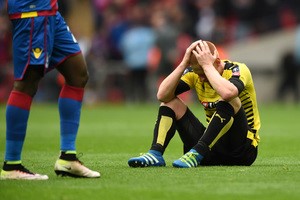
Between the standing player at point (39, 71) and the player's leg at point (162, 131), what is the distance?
94 centimetres

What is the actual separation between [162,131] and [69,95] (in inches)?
51.0

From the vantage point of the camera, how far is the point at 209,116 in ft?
30.1

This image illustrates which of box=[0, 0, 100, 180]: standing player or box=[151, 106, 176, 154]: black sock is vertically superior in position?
box=[0, 0, 100, 180]: standing player

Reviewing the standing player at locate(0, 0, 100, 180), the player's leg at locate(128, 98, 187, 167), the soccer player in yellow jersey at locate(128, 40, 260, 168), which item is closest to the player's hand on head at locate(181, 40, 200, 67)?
the soccer player in yellow jersey at locate(128, 40, 260, 168)

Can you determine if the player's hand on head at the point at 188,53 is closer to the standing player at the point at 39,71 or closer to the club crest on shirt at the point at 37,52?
the standing player at the point at 39,71

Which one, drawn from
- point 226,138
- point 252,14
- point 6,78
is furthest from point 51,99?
point 226,138

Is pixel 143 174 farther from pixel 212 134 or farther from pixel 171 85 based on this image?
pixel 171 85

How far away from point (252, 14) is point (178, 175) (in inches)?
711

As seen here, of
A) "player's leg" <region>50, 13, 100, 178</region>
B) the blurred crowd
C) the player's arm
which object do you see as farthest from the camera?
the blurred crowd

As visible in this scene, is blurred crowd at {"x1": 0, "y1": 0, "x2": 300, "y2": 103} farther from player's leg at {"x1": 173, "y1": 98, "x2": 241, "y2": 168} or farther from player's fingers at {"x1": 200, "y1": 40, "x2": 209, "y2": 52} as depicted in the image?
player's leg at {"x1": 173, "y1": 98, "x2": 241, "y2": 168}

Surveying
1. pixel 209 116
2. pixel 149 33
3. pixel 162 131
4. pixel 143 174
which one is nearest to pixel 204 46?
pixel 209 116

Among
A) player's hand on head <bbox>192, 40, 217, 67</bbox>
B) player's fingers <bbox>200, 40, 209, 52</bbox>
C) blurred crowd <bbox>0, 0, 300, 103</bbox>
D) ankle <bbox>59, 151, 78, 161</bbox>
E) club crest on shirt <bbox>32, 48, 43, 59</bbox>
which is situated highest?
club crest on shirt <bbox>32, 48, 43, 59</bbox>

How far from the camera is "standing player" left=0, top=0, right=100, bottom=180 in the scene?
7.76m

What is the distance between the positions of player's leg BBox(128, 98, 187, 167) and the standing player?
0.94 meters
